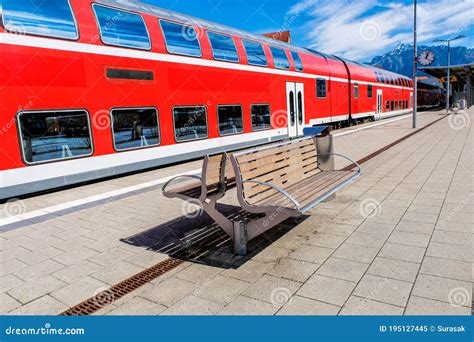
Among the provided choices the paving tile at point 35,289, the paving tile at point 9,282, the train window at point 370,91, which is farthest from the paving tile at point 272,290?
the train window at point 370,91

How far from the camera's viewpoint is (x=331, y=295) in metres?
2.88

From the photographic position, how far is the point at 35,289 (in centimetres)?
326

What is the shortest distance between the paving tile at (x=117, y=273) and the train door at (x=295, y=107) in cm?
1155

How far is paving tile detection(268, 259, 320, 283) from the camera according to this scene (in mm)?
3227

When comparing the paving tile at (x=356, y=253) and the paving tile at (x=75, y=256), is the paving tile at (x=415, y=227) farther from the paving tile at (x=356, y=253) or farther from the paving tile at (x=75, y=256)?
the paving tile at (x=75, y=256)

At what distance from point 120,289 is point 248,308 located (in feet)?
3.90

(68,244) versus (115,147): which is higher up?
(115,147)

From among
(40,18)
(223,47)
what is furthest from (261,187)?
(223,47)

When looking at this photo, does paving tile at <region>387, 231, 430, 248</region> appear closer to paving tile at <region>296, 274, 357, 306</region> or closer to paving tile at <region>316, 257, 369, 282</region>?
paving tile at <region>316, 257, 369, 282</region>

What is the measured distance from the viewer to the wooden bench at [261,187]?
11.8ft

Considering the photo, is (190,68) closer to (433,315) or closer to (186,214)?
(186,214)

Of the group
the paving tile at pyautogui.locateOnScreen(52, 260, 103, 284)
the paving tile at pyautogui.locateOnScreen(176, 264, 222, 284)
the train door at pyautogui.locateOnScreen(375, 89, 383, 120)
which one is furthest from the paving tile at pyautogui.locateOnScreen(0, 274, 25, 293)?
the train door at pyautogui.locateOnScreen(375, 89, 383, 120)
